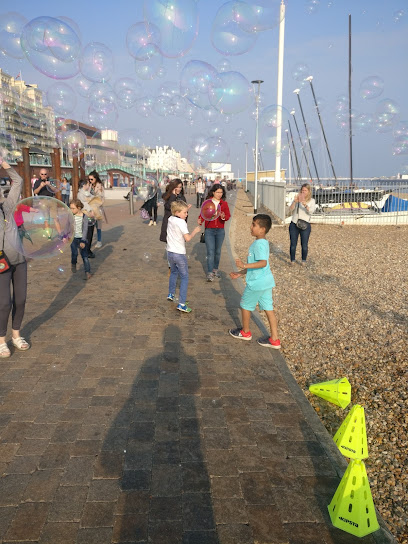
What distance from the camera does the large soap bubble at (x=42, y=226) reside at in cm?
440

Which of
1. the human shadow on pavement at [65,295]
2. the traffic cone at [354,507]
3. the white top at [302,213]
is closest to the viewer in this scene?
the traffic cone at [354,507]

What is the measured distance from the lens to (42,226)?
16.0 feet

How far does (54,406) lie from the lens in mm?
3287

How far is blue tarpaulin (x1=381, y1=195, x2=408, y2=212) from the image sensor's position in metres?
16.7

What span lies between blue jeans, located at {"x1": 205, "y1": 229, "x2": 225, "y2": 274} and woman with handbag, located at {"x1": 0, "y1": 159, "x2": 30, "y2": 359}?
142 inches

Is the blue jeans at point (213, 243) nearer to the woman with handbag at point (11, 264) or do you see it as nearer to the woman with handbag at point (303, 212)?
the woman with handbag at point (303, 212)

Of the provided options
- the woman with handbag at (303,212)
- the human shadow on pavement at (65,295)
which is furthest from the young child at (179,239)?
the woman with handbag at (303,212)

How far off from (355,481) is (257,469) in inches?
25.4

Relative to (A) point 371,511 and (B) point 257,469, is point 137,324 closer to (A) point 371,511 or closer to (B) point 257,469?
(B) point 257,469

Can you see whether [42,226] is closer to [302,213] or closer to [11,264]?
[11,264]

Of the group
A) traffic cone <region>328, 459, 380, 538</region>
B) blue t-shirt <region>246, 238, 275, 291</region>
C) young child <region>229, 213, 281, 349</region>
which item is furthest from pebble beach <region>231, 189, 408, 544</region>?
blue t-shirt <region>246, 238, 275, 291</region>

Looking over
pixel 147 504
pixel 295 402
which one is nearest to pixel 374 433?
pixel 295 402

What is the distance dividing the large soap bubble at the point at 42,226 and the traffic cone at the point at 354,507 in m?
3.64

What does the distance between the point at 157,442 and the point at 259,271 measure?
2.23 meters
